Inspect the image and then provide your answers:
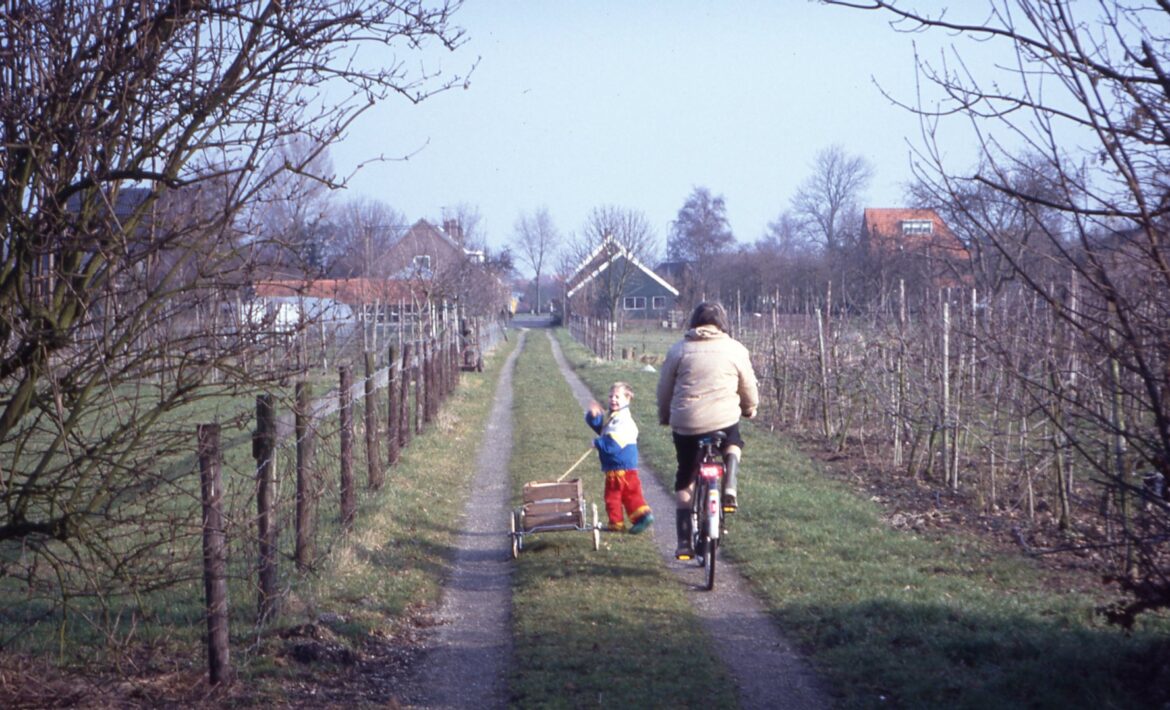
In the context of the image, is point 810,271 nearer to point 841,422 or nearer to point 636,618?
point 841,422

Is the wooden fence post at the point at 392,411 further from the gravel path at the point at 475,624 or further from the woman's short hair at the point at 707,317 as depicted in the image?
the woman's short hair at the point at 707,317

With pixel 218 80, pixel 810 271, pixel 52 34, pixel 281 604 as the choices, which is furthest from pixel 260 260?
pixel 810 271

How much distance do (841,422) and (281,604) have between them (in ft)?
37.9

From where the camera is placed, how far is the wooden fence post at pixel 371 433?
10.8 metres

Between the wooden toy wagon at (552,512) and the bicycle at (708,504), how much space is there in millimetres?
1123

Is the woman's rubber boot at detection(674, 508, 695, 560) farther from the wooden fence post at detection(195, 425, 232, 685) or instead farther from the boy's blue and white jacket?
the wooden fence post at detection(195, 425, 232, 685)

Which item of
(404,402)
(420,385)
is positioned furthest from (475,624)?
(420,385)

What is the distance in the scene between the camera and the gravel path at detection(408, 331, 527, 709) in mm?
5688

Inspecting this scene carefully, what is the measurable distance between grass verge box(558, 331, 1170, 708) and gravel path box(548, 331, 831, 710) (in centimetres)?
12

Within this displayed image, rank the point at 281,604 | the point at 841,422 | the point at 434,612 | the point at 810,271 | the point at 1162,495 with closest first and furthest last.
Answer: the point at 1162,495 → the point at 281,604 → the point at 434,612 → the point at 841,422 → the point at 810,271

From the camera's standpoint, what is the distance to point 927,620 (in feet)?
21.1

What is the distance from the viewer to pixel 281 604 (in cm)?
674

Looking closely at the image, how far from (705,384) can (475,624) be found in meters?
2.33

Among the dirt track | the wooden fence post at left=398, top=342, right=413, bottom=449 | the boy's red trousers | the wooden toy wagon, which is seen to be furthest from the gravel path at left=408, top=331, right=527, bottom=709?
the wooden fence post at left=398, top=342, right=413, bottom=449
